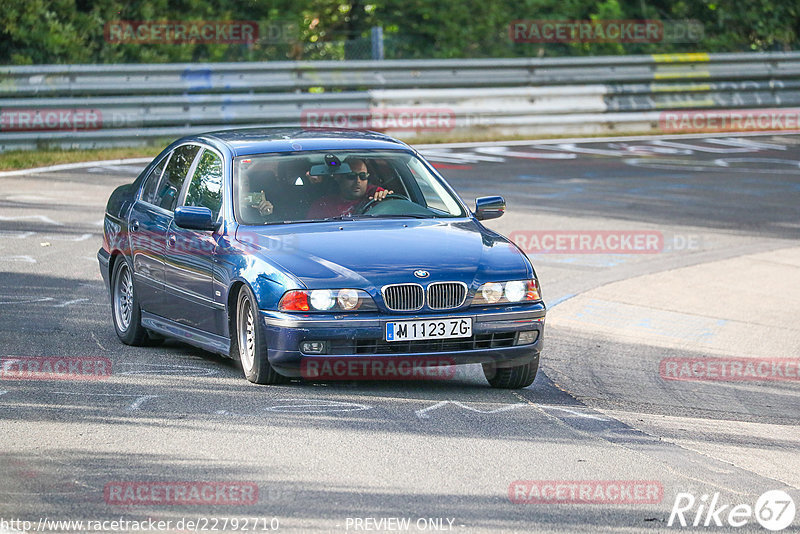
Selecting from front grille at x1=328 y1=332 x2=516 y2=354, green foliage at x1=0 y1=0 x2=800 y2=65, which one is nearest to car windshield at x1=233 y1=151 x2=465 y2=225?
front grille at x1=328 y1=332 x2=516 y2=354

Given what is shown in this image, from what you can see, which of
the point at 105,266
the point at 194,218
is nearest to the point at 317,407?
the point at 194,218

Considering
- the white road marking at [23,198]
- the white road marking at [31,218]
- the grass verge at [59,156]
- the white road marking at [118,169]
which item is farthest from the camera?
the grass verge at [59,156]

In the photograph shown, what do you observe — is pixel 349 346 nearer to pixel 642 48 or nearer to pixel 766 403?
pixel 766 403

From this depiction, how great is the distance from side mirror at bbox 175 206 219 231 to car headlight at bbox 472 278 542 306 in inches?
71.9

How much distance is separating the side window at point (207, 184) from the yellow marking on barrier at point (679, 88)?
18384mm

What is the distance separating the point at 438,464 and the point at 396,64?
18.7m

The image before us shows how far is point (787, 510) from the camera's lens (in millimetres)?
5820

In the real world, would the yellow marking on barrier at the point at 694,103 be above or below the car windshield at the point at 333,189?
below

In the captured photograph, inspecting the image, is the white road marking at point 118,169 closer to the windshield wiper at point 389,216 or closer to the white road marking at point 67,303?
the white road marking at point 67,303

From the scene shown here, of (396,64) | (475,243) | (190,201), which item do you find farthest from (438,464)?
(396,64)

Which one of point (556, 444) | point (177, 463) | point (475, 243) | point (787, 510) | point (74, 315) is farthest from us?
point (74, 315)

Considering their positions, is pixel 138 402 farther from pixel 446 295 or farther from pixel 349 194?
pixel 349 194

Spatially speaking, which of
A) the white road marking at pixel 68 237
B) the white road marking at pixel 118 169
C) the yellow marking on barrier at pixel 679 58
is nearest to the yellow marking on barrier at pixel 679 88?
the yellow marking on barrier at pixel 679 58

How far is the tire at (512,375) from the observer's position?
8297 millimetres
